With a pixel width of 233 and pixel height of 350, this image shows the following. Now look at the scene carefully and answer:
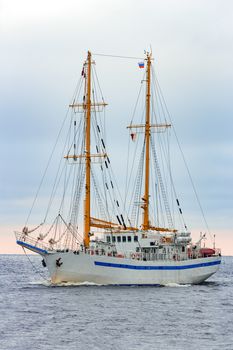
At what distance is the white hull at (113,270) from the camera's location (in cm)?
8938

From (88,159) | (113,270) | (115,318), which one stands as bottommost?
(115,318)

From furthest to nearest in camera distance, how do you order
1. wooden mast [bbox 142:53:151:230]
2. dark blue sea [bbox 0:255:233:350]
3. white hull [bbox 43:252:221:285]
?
wooden mast [bbox 142:53:151:230] < white hull [bbox 43:252:221:285] < dark blue sea [bbox 0:255:233:350]

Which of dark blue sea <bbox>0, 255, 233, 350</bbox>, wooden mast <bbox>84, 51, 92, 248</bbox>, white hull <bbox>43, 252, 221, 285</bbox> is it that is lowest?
dark blue sea <bbox>0, 255, 233, 350</bbox>

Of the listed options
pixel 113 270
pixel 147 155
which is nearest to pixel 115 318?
pixel 113 270

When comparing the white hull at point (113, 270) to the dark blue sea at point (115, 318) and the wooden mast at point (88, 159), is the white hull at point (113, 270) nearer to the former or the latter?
the dark blue sea at point (115, 318)

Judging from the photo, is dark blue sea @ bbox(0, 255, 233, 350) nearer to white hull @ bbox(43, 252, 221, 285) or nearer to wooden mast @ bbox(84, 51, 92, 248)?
white hull @ bbox(43, 252, 221, 285)

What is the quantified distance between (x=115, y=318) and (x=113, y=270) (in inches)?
929

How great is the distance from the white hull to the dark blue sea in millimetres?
1328

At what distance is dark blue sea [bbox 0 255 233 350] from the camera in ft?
185

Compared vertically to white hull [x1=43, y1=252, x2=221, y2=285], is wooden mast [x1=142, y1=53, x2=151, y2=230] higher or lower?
higher

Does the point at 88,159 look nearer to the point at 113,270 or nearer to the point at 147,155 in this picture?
the point at 147,155

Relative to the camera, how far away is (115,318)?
6731 centimetres

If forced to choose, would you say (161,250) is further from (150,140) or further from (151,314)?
(151,314)

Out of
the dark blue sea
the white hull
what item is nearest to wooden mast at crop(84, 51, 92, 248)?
the white hull
